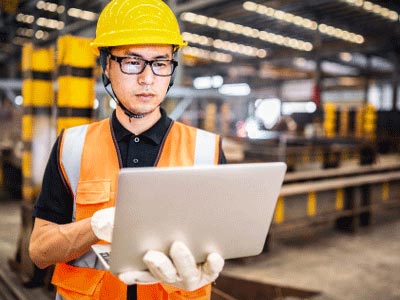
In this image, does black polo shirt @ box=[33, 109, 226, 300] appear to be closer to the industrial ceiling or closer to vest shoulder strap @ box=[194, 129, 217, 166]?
vest shoulder strap @ box=[194, 129, 217, 166]

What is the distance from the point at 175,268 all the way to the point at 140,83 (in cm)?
63

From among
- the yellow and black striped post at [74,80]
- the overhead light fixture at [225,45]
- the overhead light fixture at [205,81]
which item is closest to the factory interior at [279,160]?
the yellow and black striped post at [74,80]

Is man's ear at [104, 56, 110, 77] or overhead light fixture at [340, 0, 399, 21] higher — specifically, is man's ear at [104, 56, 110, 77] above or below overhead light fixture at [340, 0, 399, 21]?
below

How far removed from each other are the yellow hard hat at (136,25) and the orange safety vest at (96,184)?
0.33 m

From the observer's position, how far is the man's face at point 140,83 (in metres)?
1.37

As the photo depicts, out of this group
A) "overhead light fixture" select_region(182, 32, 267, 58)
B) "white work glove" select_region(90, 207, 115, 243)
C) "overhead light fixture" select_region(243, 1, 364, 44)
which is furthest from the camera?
"overhead light fixture" select_region(182, 32, 267, 58)

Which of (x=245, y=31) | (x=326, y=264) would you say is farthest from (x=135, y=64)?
(x=245, y=31)

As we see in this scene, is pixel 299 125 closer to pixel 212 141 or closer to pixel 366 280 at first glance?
pixel 366 280

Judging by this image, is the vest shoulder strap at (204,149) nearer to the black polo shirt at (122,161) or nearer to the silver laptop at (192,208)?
the black polo shirt at (122,161)

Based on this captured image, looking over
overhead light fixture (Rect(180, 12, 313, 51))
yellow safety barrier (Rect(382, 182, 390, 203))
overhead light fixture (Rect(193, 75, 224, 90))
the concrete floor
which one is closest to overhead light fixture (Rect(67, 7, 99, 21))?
overhead light fixture (Rect(180, 12, 313, 51))

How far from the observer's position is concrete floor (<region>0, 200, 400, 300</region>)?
13.7 ft

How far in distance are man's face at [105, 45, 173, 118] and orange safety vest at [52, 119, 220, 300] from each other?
15 cm

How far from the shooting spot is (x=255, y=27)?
1561cm

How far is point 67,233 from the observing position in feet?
4.11
